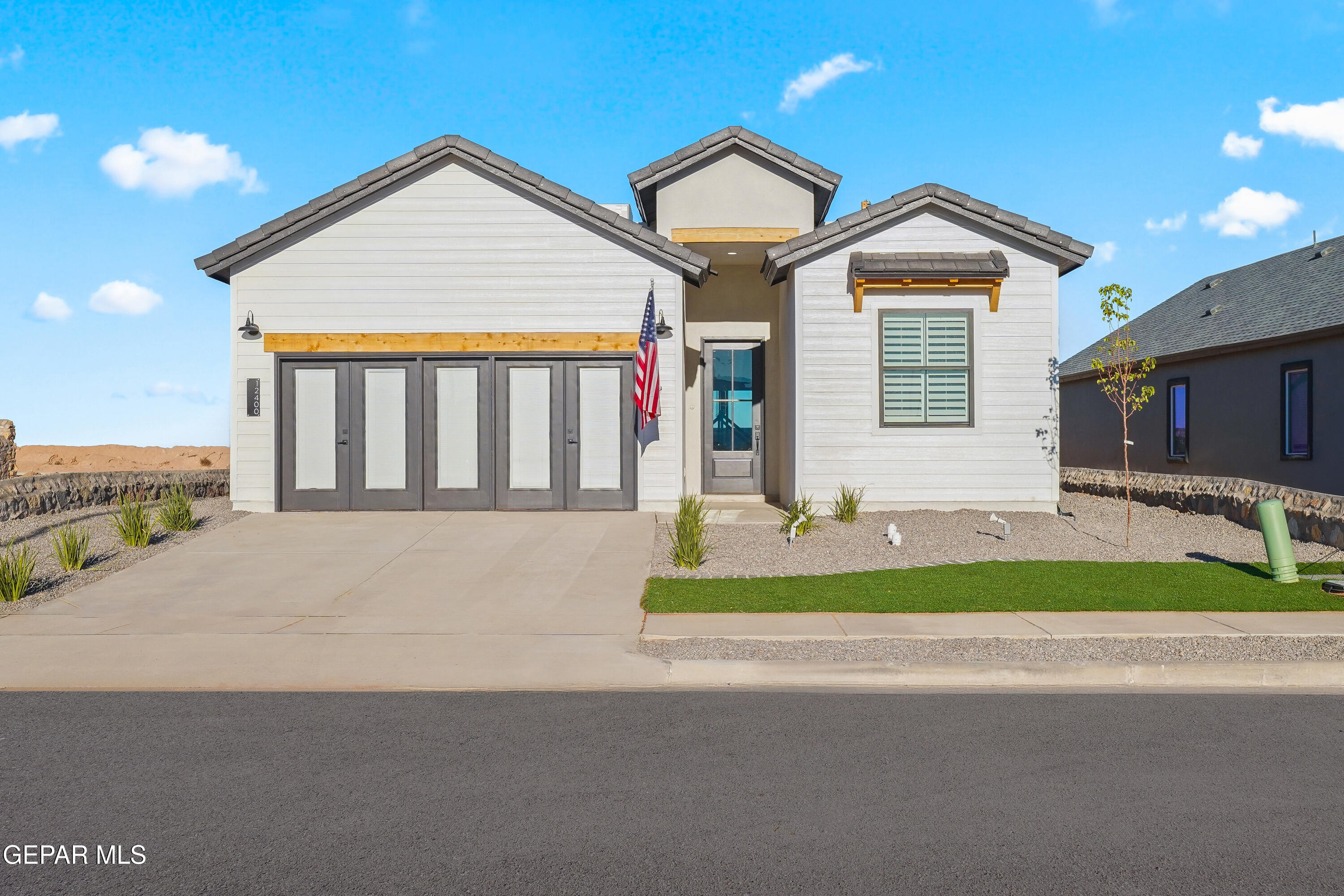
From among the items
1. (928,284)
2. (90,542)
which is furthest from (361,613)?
(928,284)

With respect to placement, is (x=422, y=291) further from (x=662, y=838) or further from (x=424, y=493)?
(x=662, y=838)

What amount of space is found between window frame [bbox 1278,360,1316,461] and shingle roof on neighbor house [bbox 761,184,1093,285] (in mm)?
6597

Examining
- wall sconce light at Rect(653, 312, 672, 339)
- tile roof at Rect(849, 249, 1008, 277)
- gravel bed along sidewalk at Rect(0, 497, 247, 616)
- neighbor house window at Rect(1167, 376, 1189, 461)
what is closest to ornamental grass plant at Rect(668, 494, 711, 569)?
wall sconce light at Rect(653, 312, 672, 339)

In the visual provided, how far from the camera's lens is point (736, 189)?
1777cm

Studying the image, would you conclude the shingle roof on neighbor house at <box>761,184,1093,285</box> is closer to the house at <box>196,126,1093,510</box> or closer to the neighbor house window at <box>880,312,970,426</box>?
the house at <box>196,126,1093,510</box>

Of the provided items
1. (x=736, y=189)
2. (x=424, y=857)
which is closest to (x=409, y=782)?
(x=424, y=857)

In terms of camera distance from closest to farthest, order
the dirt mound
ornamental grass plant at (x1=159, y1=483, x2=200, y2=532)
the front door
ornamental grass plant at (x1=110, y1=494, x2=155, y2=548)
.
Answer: ornamental grass plant at (x1=110, y1=494, x2=155, y2=548) < ornamental grass plant at (x1=159, y1=483, x2=200, y2=532) < the front door < the dirt mound

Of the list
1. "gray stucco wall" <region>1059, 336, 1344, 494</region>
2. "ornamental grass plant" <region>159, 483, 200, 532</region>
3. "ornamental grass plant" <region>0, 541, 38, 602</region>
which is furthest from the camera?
"gray stucco wall" <region>1059, 336, 1344, 494</region>

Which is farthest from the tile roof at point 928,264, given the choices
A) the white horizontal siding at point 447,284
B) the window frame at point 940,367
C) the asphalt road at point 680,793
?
the asphalt road at point 680,793

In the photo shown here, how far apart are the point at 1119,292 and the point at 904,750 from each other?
929 cm

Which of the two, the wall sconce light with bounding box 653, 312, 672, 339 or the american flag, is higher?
the wall sconce light with bounding box 653, 312, 672, 339

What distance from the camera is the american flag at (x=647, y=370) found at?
44.9 feet

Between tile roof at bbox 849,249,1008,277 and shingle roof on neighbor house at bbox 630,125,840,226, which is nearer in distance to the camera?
tile roof at bbox 849,249,1008,277

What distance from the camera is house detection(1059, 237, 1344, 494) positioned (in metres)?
17.2
